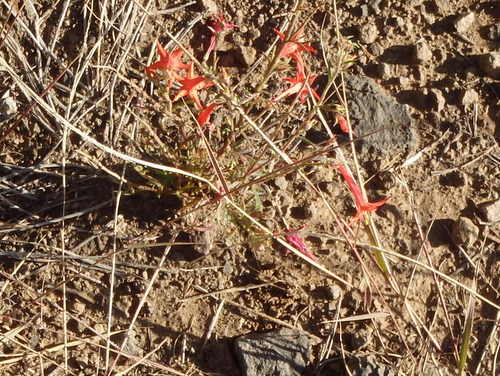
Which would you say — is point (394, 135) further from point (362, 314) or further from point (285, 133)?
point (362, 314)

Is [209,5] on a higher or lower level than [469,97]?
higher

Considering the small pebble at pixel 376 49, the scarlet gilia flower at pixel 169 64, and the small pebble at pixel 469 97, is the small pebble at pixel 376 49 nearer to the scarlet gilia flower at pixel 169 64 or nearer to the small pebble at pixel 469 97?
the small pebble at pixel 469 97

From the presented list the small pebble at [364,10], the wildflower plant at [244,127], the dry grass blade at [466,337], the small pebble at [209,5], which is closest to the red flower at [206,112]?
the wildflower plant at [244,127]

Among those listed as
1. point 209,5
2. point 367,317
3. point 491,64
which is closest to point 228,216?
point 367,317

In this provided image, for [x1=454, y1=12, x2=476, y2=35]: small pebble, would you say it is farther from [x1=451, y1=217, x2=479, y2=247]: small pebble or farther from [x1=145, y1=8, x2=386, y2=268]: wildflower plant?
[x1=451, y1=217, x2=479, y2=247]: small pebble

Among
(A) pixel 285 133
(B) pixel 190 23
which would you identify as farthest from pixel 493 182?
(B) pixel 190 23

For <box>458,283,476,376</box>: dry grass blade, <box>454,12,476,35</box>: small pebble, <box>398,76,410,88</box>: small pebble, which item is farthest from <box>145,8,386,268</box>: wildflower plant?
<box>454,12,476,35</box>: small pebble

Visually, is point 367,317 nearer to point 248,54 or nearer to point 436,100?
point 436,100
